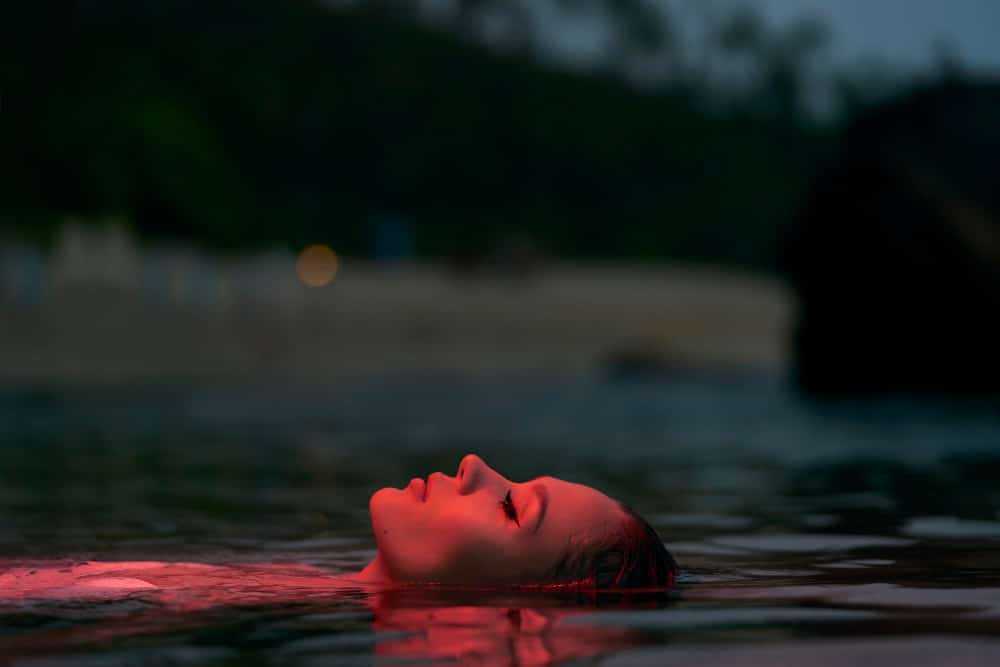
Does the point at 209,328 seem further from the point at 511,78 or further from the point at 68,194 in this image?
the point at 511,78

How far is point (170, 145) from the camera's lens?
1608 inches

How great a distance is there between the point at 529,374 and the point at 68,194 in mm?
11080

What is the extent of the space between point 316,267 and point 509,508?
34.4m

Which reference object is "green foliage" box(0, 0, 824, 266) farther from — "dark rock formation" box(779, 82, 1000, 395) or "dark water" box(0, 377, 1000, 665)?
"dark water" box(0, 377, 1000, 665)

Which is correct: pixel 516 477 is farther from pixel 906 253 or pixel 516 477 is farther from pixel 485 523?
pixel 906 253

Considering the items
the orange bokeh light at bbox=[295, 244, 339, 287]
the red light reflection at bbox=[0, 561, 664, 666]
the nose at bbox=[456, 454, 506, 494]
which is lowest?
the red light reflection at bbox=[0, 561, 664, 666]

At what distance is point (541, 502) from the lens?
5.60 metres

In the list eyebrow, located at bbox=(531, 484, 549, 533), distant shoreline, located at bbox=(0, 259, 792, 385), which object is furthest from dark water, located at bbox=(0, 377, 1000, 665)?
distant shoreline, located at bbox=(0, 259, 792, 385)

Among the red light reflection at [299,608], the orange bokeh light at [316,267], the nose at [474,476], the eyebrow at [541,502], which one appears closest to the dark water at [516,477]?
the red light reflection at [299,608]

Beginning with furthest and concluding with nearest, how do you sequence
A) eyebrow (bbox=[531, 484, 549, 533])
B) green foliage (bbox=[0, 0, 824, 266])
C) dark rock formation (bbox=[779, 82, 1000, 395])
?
green foliage (bbox=[0, 0, 824, 266])
dark rock formation (bbox=[779, 82, 1000, 395])
eyebrow (bbox=[531, 484, 549, 533])

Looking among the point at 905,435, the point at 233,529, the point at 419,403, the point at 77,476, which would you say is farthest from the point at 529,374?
the point at 233,529

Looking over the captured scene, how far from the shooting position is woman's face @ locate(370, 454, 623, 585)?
5602 mm

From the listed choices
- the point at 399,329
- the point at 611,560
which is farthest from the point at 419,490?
the point at 399,329

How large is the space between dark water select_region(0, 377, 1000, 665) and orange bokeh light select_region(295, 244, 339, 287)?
15.9 m
